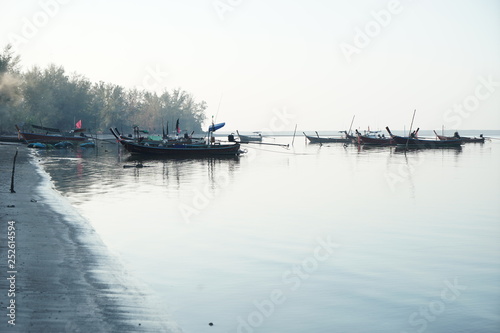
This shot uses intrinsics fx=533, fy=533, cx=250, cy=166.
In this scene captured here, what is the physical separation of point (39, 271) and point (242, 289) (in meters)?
4.44

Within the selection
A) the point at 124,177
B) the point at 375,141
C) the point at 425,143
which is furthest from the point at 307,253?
the point at 375,141

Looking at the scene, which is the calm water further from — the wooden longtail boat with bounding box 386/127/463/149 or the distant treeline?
the wooden longtail boat with bounding box 386/127/463/149

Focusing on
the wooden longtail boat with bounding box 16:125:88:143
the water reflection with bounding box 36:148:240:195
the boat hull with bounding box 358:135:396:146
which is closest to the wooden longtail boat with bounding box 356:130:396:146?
the boat hull with bounding box 358:135:396:146

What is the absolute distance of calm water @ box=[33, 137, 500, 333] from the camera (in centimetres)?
1062

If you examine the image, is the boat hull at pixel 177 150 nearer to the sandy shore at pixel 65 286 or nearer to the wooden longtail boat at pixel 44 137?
the wooden longtail boat at pixel 44 137

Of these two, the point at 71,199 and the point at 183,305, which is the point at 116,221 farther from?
the point at 183,305

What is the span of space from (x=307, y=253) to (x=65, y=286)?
25.3ft

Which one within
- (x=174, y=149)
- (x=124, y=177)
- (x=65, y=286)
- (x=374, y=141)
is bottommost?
(x=124, y=177)

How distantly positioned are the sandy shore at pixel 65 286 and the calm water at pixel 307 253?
2.07ft

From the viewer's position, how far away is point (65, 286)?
34.8 ft

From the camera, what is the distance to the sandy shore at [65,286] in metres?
8.77

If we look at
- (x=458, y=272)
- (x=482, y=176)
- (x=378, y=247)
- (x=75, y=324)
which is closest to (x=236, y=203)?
(x=378, y=247)

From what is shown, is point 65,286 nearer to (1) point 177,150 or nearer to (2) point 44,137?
(1) point 177,150

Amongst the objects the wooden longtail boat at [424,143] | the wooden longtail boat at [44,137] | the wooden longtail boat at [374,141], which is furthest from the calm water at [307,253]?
the wooden longtail boat at [374,141]
